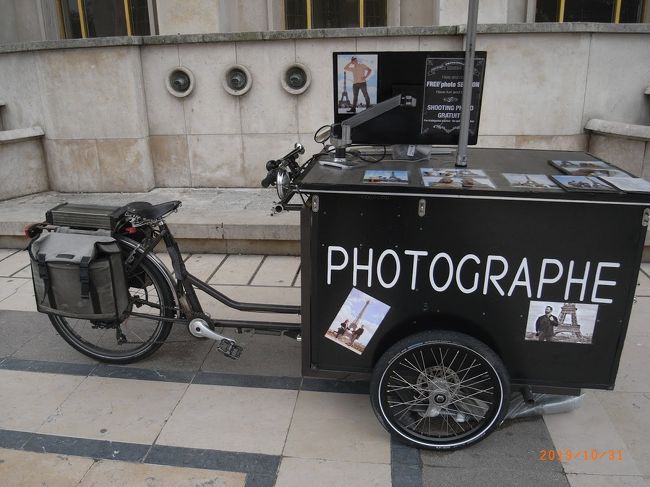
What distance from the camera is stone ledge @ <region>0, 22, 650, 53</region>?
6473 mm

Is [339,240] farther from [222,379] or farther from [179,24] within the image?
[179,24]

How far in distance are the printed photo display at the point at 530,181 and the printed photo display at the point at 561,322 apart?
1.79ft

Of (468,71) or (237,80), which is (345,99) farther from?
(237,80)

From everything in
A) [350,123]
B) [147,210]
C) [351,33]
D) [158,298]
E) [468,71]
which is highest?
[351,33]

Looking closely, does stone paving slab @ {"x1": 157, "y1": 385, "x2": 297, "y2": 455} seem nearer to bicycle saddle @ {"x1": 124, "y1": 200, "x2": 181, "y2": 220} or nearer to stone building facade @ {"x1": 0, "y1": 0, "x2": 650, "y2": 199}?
bicycle saddle @ {"x1": 124, "y1": 200, "x2": 181, "y2": 220}

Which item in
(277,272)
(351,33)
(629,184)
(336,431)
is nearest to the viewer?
(629,184)

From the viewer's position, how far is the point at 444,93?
3234 mm

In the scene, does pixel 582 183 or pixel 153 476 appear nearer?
pixel 582 183

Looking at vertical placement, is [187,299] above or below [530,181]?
below

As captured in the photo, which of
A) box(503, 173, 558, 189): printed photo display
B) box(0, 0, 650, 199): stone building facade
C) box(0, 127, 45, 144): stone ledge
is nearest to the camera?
box(503, 173, 558, 189): printed photo display

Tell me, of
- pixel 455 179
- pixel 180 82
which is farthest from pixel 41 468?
pixel 180 82

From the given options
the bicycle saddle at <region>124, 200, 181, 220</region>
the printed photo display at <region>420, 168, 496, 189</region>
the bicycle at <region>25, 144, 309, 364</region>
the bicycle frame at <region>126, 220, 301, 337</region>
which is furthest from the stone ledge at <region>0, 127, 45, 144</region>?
the printed photo display at <region>420, 168, 496, 189</region>
